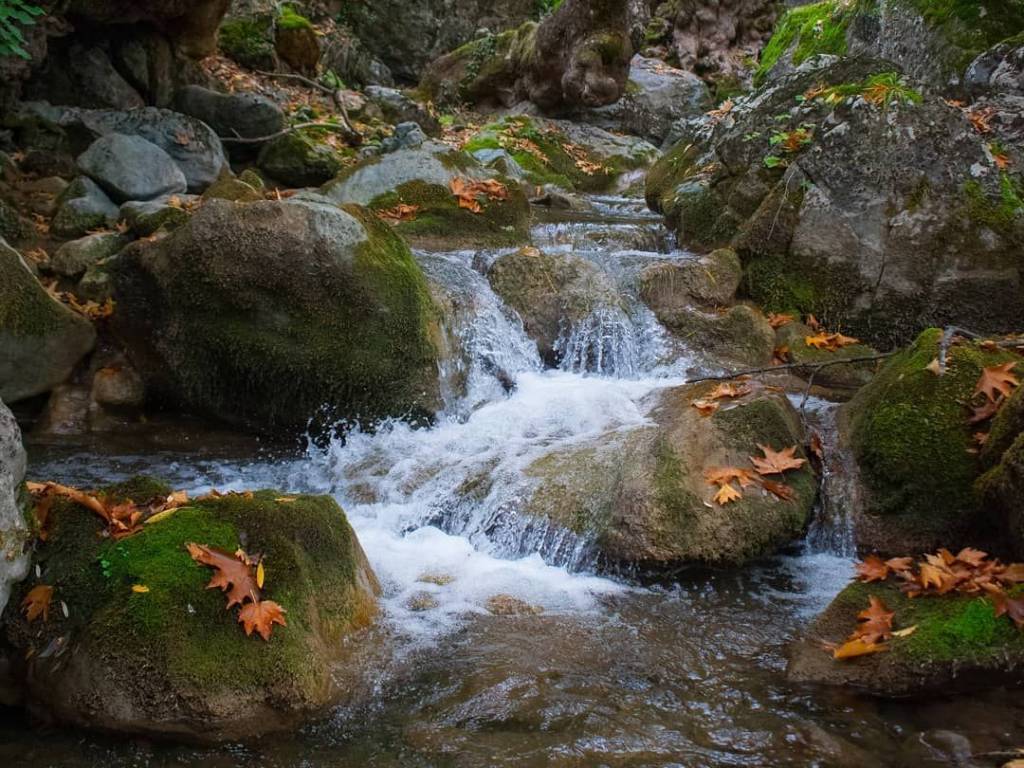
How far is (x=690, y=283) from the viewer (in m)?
7.72

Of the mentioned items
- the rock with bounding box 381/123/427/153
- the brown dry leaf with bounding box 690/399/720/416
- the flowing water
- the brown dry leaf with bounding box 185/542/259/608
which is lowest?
the flowing water

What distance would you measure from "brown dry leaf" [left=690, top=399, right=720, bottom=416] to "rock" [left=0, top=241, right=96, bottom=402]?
4.95 m

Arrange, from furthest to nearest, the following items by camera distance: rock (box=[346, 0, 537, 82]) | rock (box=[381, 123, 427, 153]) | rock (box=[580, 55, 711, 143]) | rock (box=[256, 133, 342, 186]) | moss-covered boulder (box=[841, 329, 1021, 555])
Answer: rock (box=[346, 0, 537, 82]) < rock (box=[580, 55, 711, 143]) < rock (box=[381, 123, 427, 153]) < rock (box=[256, 133, 342, 186]) < moss-covered boulder (box=[841, 329, 1021, 555])

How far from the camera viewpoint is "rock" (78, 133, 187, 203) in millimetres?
8773

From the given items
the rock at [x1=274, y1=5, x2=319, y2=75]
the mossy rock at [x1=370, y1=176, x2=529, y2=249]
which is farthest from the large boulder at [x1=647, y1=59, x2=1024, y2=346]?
the rock at [x1=274, y1=5, x2=319, y2=75]

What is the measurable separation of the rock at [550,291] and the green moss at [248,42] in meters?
8.65

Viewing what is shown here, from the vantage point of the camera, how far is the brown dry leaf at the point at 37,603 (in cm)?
321

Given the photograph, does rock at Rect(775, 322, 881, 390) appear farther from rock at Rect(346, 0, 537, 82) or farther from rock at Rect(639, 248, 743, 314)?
rock at Rect(346, 0, 537, 82)

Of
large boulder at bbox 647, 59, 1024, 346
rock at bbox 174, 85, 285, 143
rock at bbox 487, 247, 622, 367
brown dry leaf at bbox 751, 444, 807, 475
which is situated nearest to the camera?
brown dry leaf at bbox 751, 444, 807, 475

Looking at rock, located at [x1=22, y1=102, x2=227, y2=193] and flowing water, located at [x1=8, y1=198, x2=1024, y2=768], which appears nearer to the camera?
flowing water, located at [x1=8, y1=198, x2=1024, y2=768]

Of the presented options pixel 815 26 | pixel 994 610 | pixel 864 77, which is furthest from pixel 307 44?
pixel 994 610

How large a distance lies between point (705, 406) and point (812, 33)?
9.36 m

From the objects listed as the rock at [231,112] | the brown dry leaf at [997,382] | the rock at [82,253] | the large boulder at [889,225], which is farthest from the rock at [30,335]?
the brown dry leaf at [997,382]

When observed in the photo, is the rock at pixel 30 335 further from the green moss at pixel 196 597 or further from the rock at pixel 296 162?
the rock at pixel 296 162
